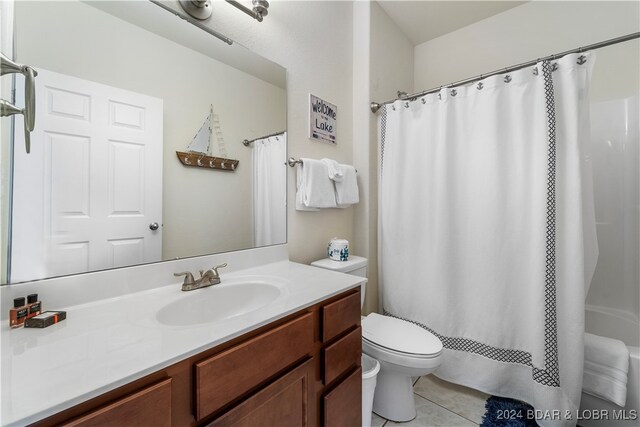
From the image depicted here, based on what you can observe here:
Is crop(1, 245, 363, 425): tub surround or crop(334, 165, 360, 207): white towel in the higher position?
crop(334, 165, 360, 207): white towel

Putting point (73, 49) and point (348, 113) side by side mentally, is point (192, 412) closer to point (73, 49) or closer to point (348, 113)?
point (73, 49)

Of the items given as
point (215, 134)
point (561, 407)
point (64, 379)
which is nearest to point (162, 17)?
point (215, 134)

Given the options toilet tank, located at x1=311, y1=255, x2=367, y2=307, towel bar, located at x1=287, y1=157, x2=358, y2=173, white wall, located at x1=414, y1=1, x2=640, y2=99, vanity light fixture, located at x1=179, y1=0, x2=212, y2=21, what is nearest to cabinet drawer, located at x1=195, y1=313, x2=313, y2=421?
toilet tank, located at x1=311, y1=255, x2=367, y2=307

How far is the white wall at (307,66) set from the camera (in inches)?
52.3

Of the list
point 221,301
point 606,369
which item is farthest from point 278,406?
point 606,369

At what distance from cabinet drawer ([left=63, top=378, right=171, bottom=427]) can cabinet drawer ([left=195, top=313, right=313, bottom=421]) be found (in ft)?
0.21

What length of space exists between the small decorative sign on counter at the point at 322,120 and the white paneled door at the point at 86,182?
2.75 feet

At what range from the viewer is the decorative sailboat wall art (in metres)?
1.09

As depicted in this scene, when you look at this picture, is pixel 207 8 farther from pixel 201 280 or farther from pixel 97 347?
pixel 97 347

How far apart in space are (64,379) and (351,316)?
799mm

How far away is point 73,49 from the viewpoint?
0.81 metres

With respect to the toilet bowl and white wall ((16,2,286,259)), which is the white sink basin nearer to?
white wall ((16,2,286,259))

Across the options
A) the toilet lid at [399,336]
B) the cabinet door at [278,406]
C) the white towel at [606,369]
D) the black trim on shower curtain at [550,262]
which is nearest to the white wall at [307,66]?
the toilet lid at [399,336]

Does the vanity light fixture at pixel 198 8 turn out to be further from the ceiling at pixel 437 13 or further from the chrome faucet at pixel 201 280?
the ceiling at pixel 437 13
